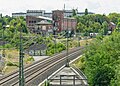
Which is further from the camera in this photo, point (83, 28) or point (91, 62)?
point (83, 28)

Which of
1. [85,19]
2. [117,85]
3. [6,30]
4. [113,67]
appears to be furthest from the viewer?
[85,19]

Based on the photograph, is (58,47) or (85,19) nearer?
(58,47)

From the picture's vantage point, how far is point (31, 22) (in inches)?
5891

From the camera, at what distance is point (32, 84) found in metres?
35.7

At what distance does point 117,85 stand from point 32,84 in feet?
31.3

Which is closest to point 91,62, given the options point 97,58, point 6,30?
point 97,58

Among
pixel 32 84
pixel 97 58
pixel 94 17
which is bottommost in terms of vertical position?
pixel 32 84

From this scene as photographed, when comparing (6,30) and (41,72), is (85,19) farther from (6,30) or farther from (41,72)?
(41,72)

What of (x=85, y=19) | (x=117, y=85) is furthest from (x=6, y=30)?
(x=117, y=85)

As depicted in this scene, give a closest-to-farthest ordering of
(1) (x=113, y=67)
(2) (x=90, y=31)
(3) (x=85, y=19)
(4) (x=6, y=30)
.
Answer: (1) (x=113, y=67)
(4) (x=6, y=30)
(2) (x=90, y=31)
(3) (x=85, y=19)

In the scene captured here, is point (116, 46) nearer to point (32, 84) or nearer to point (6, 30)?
point (32, 84)

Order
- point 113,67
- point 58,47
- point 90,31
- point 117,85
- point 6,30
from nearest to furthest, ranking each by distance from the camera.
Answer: point 117,85 < point 113,67 < point 58,47 < point 6,30 < point 90,31

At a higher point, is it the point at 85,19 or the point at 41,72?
the point at 85,19

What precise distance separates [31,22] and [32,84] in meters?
115
